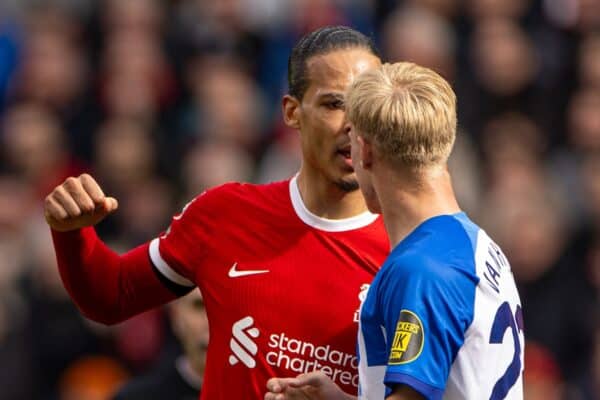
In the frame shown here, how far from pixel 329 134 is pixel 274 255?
44 centimetres

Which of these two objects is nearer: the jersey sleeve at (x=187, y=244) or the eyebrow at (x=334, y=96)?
the eyebrow at (x=334, y=96)

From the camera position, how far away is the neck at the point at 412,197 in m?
4.40

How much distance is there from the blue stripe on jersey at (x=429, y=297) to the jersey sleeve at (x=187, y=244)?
1016 millimetres

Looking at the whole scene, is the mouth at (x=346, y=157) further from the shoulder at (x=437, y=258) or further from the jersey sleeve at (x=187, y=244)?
the shoulder at (x=437, y=258)

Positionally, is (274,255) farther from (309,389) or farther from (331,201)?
(309,389)

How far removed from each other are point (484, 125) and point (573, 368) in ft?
7.19

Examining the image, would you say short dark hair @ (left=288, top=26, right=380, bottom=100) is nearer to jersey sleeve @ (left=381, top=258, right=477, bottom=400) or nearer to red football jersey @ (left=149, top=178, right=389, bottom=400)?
red football jersey @ (left=149, top=178, right=389, bottom=400)

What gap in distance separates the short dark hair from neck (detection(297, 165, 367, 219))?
0.31 meters

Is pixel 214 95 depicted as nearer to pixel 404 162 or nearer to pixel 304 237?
pixel 304 237

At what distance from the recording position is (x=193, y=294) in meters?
6.75

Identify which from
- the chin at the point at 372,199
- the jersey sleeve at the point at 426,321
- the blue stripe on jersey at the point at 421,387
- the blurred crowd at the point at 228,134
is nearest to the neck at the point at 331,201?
the chin at the point at 372,199

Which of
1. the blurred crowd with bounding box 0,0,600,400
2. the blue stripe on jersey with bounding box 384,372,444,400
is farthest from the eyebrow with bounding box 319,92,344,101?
the blurred crowd with bounding box 0,0,600,400

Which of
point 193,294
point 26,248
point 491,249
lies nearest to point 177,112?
point 26,248

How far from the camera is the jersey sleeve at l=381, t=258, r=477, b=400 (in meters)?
4.17
